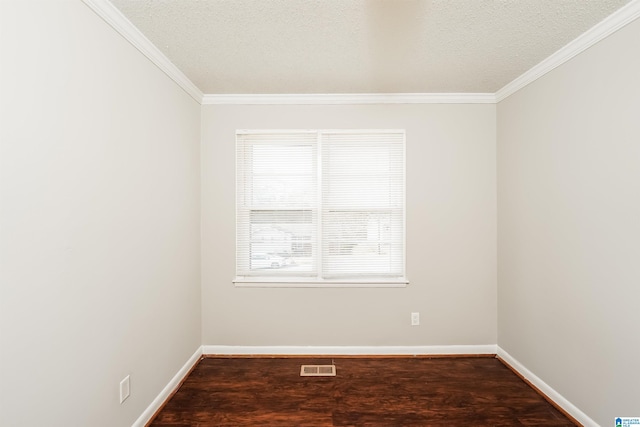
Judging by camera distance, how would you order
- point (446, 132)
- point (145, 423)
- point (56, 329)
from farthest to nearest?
point (446, 132) → point (145, 423) → point (56, 329)

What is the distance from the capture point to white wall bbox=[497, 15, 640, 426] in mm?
1733

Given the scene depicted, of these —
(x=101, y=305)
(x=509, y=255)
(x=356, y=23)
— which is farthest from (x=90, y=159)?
(x=509, y=255)

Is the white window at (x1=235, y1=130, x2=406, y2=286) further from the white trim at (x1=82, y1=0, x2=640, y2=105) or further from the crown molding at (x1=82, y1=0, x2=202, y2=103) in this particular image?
the crown molding at (x1=82, y1=0, x2=202, y2=103)

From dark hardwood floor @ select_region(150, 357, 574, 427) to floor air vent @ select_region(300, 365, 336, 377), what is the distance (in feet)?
0.18

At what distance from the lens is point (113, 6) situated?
1.68 metres

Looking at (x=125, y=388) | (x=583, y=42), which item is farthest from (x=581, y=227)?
(x=125, y=388)

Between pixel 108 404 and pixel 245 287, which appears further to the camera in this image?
pixel 245 287

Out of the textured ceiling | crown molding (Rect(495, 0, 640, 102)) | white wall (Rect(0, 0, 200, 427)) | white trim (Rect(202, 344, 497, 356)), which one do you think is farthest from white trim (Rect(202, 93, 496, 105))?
white trim (Rect(202, 344, 497, 356))

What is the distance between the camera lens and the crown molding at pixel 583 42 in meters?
1.69

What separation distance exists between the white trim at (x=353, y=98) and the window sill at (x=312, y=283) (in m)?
1.77

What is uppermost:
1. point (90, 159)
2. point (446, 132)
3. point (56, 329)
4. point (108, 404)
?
point (446, 132)

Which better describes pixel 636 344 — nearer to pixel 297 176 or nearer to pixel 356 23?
pixel 356 23

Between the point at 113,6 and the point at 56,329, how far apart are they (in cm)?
172

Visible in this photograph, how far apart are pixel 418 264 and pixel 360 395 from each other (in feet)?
4.28
